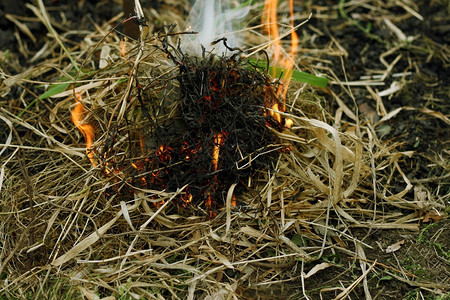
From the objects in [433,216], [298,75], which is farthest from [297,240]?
[298,75]

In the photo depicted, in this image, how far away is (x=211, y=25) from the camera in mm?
2564

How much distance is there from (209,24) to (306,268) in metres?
1.27

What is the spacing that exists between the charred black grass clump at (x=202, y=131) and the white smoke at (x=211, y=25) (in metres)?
0.12

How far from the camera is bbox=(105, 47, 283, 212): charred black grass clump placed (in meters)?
2.26

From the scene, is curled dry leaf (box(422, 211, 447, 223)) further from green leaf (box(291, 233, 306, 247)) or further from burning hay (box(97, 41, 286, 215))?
burning hay (box(97, 41, 286, 215))

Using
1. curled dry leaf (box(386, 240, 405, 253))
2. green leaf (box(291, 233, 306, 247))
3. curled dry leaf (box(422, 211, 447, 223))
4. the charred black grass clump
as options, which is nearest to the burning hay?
the charred black grass clump

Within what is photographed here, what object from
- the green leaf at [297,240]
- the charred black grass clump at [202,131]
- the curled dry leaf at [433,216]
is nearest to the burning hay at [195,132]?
the charred black grass clump at [202,131]

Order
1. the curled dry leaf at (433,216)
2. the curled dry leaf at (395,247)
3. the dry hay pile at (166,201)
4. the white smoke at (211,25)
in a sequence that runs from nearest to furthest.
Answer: the dry hay pile at (166,201) < the curled dry leaf at (395,247) < the curled dry leaf at (433,216) < the white smoke at (211,25)

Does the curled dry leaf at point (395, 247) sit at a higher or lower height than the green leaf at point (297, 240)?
lower

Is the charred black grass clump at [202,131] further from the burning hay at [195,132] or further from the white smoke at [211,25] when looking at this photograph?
the white smoke at [211,25]

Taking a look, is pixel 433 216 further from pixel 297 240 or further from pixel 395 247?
pixel 297 240

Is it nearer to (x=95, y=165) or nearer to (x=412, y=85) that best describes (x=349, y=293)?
(x=95, y=165)

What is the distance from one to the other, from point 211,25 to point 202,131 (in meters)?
0.60

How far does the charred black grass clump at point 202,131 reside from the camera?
7.41ft
